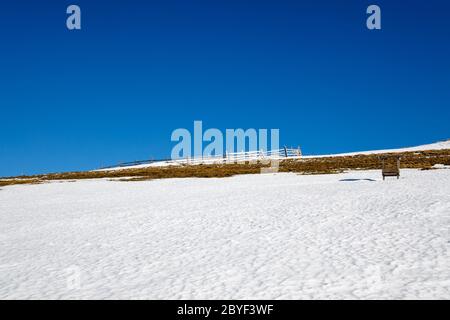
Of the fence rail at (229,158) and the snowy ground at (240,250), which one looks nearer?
the snowy ground at (240,250)

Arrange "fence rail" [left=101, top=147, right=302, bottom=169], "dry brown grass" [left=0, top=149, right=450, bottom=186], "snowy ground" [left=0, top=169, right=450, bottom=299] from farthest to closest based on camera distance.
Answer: "fence rail" [left=101, top=147, right=302, bottom=169] → "dry brown grass" [left=0, top=149, right=450, bottom=186] → "snowy ground" [left=0, top=169, right=450, bottom=299]

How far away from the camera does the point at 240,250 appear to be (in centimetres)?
920

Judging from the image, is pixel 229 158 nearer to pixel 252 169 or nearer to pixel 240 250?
pixel 252 169

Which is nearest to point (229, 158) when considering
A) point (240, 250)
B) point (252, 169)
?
point (252, 169)

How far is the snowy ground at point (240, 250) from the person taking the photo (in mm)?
6711

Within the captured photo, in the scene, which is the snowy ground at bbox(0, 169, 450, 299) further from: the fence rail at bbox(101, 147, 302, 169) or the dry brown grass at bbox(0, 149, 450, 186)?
the fence rail at bbox(101, 147, 302, 169)

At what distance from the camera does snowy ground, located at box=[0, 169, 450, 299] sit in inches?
264

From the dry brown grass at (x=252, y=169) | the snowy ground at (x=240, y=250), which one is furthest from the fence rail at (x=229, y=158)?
the snowy ground at (x=240, y=250)

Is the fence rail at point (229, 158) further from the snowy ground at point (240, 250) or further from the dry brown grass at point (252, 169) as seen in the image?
the snowy ground at point (240, 250)

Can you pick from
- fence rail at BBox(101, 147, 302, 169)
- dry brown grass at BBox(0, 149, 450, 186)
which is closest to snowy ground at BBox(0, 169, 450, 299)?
dry brown grass at BBox(0, 149, 450, 186)

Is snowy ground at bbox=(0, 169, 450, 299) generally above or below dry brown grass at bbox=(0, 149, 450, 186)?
below

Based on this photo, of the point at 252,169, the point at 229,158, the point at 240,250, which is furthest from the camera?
the point at 229,158

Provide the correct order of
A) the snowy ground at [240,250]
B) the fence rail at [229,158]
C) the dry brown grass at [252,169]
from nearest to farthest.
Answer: the snowy ground at [240,250] → the dry brown grass at [252,169] → the fence rail at [229,158]
